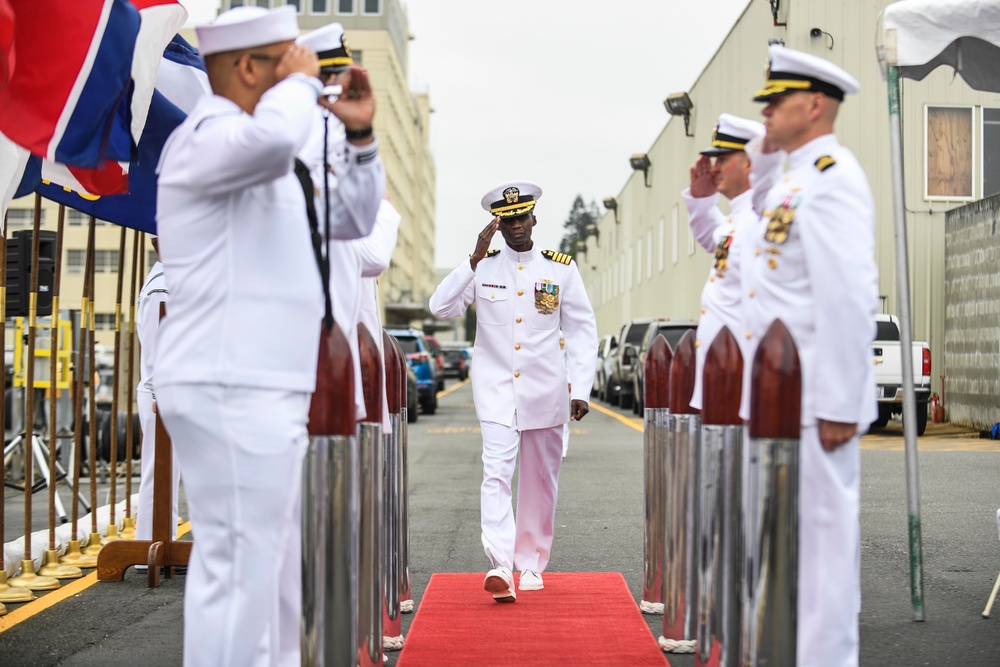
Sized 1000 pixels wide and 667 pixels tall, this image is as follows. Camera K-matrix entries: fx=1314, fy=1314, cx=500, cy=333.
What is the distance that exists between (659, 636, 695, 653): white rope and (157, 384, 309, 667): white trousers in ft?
7.88

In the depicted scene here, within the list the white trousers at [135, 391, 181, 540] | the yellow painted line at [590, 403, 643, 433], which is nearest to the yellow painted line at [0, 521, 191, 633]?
the white trousers at [135, 391, 181, 540]

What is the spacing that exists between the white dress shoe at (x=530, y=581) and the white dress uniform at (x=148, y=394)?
213 cm

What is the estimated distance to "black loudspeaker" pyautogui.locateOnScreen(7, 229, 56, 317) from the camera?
9461 mm

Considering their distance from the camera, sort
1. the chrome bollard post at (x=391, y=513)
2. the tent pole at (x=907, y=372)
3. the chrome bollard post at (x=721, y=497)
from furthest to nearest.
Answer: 1. the tent pole at (x=907, y=372)
2. the chrome bollard post at (x=391, y=513)
3. the chrome bollard post at (x=721, y=497)

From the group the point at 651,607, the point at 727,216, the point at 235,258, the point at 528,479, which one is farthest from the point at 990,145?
the point at 235,258

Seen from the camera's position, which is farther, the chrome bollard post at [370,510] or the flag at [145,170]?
the flag at [145,170]

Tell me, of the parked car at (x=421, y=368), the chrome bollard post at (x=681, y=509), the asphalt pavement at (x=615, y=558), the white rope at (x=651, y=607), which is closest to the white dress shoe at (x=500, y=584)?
the asphalt pavement at (x=615, y=558)

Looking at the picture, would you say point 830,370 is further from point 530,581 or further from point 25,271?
point 25,271

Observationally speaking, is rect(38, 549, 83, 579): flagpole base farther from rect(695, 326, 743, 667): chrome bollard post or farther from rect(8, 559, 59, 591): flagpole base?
rect(695, 326, 743, 667): chrome bollard post

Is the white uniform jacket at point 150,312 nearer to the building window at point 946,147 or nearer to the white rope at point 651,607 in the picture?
the white rope at point 651,607

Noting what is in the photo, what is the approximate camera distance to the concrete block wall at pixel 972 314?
2061 centimetres

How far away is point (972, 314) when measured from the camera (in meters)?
21.7

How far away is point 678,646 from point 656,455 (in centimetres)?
96

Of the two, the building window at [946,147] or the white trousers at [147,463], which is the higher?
the building window at [946,147]
